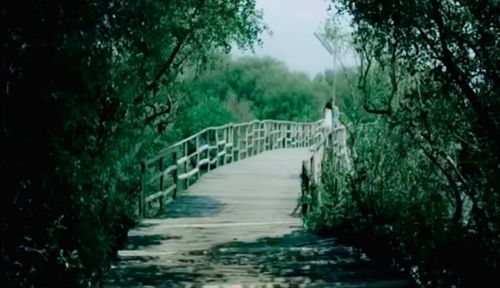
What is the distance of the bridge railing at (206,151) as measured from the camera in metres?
11.5

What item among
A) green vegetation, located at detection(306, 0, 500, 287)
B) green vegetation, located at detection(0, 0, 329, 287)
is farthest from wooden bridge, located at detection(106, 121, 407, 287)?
green vegetation, located at detection(0, 0, 329, 287)

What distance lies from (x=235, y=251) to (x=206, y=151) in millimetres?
10440

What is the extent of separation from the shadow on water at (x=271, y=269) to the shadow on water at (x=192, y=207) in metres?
3.03

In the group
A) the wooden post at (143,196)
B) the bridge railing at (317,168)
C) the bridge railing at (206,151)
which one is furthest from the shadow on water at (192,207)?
the bridge railing at (317,168)

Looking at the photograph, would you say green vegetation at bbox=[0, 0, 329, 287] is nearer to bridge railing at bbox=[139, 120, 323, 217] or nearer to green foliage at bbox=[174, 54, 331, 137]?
bridge railing at bbox=[139, 120, 323, 217]

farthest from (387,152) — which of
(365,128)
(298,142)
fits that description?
(298,142)

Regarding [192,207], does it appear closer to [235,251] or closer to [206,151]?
[235,251]

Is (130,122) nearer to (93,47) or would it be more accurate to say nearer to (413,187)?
(93,47)

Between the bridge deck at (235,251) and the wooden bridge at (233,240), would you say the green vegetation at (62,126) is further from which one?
the wooden bridge at (233,240)

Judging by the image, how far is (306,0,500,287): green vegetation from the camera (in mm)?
4727

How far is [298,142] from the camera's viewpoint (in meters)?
28.7

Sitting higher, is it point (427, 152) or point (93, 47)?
point (93, 47)

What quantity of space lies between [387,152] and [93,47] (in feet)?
12.1

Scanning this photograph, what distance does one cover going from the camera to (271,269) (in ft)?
21.7
